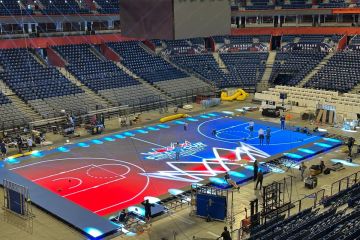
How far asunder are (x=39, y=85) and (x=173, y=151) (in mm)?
17646

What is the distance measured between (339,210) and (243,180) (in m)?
7.05

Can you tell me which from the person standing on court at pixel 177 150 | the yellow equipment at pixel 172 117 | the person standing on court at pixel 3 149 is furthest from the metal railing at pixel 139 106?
the person standing on court at pixel 177 150

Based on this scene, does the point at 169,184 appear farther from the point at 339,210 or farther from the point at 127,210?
the point at 339,210

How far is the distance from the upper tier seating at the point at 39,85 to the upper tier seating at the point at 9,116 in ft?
5.34

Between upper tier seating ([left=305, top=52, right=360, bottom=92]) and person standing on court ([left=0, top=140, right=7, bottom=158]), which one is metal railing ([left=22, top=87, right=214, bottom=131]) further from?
upper tier seating ([left=305, top=52, right=360, bottom=92])

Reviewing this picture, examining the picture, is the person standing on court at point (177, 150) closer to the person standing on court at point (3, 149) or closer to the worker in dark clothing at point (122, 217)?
the worker in dark clothing at point (122, 217)

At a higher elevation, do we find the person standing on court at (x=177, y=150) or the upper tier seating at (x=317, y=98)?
the upper tier seating at (x=317, y=98)

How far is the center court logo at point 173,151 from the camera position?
30.3m

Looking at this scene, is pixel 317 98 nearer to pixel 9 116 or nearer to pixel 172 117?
pixel 172 117

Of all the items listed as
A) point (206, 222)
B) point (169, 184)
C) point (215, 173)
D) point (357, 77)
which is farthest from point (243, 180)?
point (357, 77)

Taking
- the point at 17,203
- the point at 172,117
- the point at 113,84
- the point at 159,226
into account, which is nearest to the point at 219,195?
the point at 159,226

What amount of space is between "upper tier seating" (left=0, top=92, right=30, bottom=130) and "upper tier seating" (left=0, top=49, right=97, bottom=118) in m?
1.63

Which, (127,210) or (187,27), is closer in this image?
(187,27)

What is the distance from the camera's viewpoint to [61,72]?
47469mm
